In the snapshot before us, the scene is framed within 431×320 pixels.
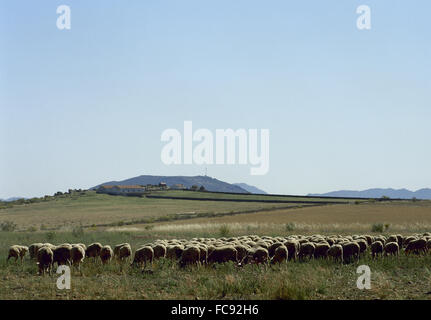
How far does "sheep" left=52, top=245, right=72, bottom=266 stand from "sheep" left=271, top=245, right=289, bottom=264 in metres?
7.88

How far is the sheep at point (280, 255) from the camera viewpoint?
1934 cm

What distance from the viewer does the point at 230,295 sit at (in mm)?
13742

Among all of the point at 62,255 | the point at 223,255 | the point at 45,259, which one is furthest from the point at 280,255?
the point at 45,259

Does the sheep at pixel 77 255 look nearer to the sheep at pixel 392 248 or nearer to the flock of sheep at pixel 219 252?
the flock of sheep at pixel 219 252

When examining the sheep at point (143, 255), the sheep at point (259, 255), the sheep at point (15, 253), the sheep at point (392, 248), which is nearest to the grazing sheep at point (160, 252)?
the sheep at point (143, 255)

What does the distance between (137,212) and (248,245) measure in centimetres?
5895

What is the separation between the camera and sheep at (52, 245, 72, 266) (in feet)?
62.5

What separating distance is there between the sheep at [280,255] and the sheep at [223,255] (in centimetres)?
151

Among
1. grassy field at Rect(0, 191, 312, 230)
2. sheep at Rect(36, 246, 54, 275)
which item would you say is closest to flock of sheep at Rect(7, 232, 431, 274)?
sheep at Rect(36, 246, 54, 275)

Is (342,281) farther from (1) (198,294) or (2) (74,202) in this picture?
(2) (74,202)

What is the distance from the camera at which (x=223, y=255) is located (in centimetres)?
1927

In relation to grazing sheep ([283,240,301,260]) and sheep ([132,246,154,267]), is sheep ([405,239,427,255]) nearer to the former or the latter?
grazing sheep ([283,240,301,260])

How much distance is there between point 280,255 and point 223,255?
2.21m
